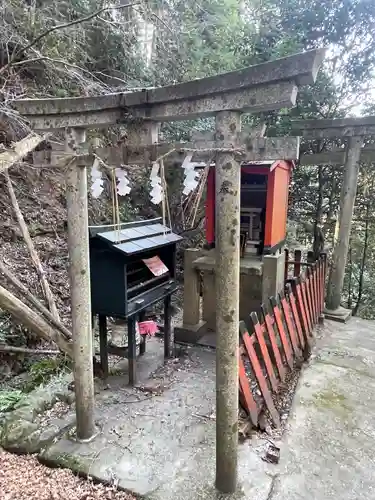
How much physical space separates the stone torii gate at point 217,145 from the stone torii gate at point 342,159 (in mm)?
4059

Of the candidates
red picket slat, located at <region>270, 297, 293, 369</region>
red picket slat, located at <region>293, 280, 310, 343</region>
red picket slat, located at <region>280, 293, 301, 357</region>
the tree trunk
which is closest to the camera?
red picket slat, located at <region>270, 297, 293, 369</region>

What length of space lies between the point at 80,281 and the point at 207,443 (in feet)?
5.87

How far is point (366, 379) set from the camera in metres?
4.15

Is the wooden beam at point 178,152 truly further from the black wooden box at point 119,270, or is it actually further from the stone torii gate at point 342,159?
the stone torii gate at point 342,159

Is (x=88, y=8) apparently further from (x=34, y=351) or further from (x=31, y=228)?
(x=34, y=351)

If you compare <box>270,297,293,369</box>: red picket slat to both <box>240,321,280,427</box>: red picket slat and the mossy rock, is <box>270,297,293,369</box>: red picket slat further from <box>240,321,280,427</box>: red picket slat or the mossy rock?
the mossy rock

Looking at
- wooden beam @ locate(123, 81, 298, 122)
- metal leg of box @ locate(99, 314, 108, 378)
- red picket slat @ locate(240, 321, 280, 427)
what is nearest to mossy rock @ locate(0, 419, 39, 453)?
metal leg of box @ locate(99, 314, 108, 378)

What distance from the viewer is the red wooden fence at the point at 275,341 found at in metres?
2.91

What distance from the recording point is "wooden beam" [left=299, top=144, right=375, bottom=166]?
5.74m

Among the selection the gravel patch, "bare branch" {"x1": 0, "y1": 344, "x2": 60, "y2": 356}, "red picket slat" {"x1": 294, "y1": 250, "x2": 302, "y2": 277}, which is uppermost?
"red picket slat" {"x1": 294, "y1": 250, "x2": 302, "y2": 277}

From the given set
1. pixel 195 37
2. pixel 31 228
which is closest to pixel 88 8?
pixel 195 37

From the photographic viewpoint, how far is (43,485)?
258 centimetres

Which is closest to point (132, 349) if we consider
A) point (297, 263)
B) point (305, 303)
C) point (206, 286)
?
point (206, 286)

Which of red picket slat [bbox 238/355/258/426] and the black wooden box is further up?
the black wooden box
